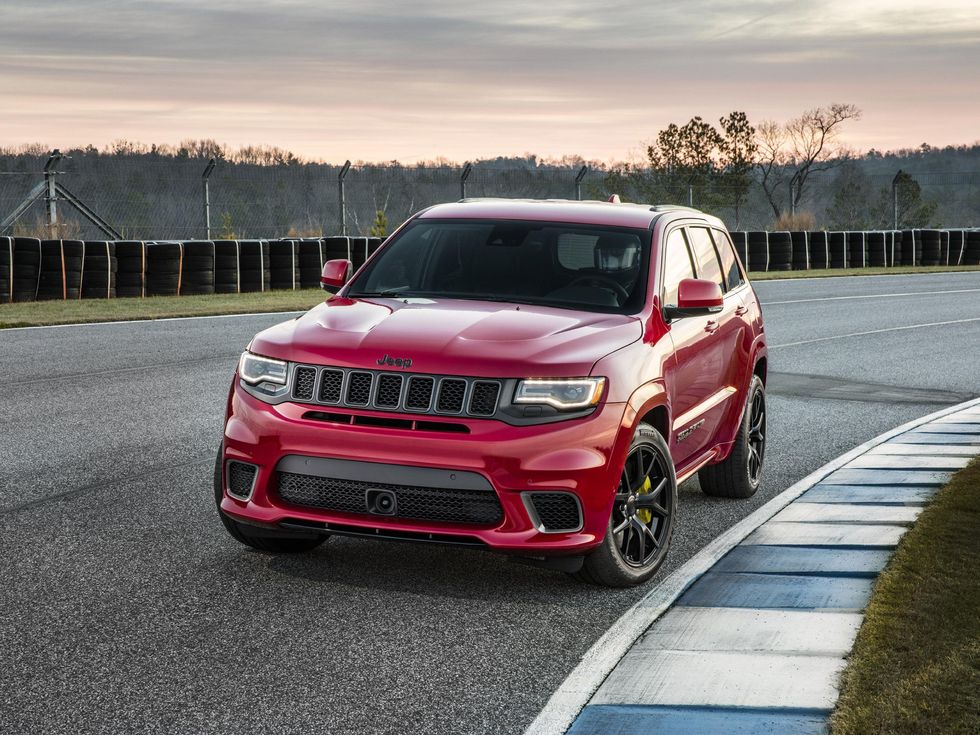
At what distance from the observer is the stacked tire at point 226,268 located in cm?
2406

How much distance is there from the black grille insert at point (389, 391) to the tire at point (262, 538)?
91 cm

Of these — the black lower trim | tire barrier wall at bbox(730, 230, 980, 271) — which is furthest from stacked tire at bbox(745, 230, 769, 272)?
the black lower trim

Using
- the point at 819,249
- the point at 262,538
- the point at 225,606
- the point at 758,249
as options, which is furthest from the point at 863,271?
the point at 225,606

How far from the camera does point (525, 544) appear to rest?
5.44 metres

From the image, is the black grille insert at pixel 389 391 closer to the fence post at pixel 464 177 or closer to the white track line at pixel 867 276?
the white track line at pixel 867 276

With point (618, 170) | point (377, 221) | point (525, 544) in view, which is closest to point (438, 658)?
point (525, 544)

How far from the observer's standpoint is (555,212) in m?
7.24

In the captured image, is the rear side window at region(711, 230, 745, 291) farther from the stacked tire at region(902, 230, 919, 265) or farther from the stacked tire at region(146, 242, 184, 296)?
the stacked tire at region(902, 230, 919, 265)

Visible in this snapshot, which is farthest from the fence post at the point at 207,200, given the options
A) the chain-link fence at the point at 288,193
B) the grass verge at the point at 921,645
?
the grass verge at the point at 921,645

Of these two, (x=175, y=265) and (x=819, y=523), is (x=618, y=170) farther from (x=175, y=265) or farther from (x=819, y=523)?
(x=819, y=523)

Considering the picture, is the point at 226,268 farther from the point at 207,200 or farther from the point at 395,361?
the point at 395,361

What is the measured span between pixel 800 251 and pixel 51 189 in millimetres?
20108

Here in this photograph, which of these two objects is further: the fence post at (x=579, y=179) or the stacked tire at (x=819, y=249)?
the stacked tire at (x=819, y=249)

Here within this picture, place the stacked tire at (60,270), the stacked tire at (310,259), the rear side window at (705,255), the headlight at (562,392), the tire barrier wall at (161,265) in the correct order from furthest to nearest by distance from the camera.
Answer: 1. the stacked tire at (310,259)
2. the stacked tire at (60,270)
3. the tire barrier wall at (161,265)
4. the rear side window at (705,255)
5. the headlight at (562,392)
